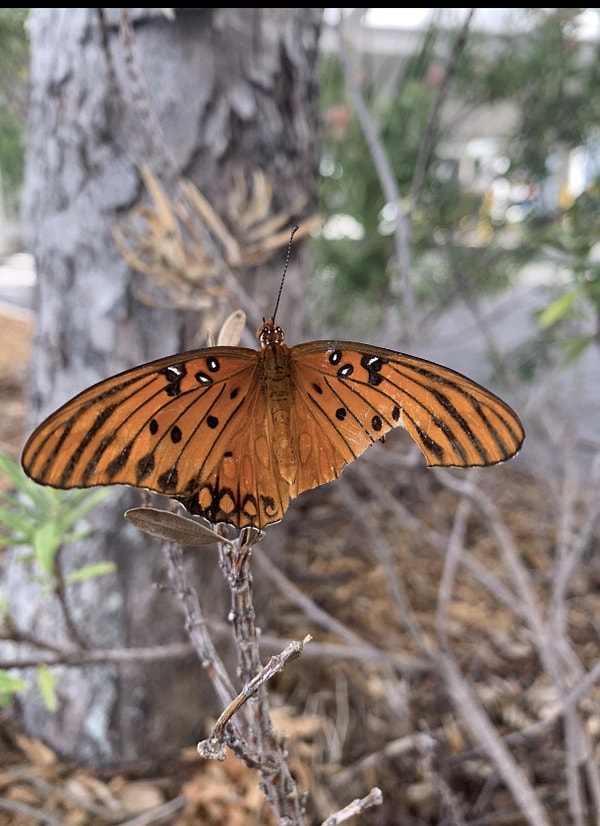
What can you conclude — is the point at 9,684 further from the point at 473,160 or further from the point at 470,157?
the point at 470,157

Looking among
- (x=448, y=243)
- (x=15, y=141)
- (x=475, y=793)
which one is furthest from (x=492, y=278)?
(x=15, y=141)

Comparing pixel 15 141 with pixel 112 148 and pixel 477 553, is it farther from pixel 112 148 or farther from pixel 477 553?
pixel 477 553

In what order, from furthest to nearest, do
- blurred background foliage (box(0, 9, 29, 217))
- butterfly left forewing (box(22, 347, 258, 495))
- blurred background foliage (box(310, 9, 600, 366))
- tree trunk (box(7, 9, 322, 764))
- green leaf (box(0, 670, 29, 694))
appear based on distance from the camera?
blurred background foliage (box(310, 9, 600, 366))
blurred background foliage (box(0, 9, 29, 217))
tree trunk (box(7, 9, 322, 764))
green leaf (box(0, 670, 29, 694))
butterfly left forewing (box(22, 347, 258, 495))

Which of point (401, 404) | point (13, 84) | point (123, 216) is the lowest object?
point (401, 404)

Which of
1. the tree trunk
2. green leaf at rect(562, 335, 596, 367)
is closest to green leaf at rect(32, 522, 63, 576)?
the tree trunk

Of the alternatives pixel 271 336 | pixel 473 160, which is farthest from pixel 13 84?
pixel 271 336

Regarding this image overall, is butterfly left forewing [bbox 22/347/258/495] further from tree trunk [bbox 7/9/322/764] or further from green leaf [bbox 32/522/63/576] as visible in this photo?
tree trunk [bbox 7/9/322/764]
